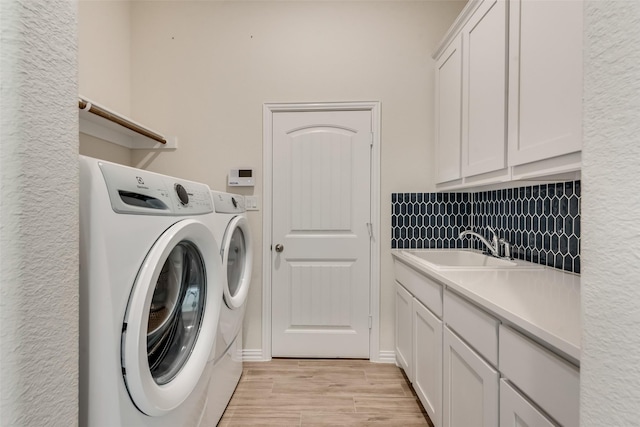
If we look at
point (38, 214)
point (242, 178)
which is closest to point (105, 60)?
point (242, 178)

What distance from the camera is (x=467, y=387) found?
4.03 ft

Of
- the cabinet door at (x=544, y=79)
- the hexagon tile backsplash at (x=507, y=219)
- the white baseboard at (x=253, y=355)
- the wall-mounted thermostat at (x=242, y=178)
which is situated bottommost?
the white baseboard at (x=253, y=355)

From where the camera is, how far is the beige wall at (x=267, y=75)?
2.47 metres

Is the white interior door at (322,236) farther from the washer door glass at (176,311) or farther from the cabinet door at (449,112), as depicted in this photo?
the washer door glass at (176,311)

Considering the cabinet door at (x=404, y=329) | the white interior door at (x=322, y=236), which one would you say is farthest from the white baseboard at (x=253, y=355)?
the cabinet door at (x=404, y=329)

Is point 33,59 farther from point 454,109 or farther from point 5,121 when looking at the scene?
point 454,109

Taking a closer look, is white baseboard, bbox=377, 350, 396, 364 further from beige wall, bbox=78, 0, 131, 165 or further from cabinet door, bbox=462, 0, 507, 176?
beige wall, bbox=78, 0, 131, 165

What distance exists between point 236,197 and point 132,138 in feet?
3.91

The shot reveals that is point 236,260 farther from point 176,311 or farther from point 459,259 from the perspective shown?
point 459,259

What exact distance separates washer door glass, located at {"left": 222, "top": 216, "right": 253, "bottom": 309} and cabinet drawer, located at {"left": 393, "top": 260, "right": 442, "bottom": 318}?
3.20ft

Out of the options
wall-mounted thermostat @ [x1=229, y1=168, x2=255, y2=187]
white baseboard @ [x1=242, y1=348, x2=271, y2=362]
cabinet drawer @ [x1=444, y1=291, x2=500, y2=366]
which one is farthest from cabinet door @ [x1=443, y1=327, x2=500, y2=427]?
wall-mounted thermostat @ [x1=229, y1=168, x2=255, y2=187]

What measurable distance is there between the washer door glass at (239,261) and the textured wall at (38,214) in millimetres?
1128

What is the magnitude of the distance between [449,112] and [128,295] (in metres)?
2.03

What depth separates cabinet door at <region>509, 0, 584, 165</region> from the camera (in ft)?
3.51
